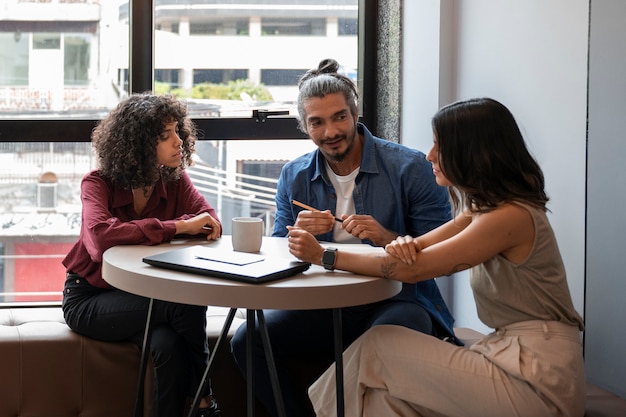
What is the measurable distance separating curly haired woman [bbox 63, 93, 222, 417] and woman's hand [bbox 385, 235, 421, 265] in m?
0.64

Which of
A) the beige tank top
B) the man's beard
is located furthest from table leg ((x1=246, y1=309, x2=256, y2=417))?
the man's beard

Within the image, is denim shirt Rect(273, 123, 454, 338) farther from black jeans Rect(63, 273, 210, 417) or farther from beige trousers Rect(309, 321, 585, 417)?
beige trousers Rect(309, 321, 585, 417)

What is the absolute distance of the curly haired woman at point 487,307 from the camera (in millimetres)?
1644

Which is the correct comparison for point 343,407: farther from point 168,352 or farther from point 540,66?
point 540,66

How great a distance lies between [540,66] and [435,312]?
74cm

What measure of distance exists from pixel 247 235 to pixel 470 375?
25.8 inches

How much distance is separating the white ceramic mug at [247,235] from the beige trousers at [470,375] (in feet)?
1.27

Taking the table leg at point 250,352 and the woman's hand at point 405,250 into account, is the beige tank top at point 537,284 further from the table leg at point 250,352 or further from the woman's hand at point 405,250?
the table leg at point 250,352

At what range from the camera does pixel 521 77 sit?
7.85 ft

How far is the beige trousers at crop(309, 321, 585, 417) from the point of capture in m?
1.63

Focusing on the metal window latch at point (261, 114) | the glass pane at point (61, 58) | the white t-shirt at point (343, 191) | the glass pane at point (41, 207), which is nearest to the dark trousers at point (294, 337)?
the white t-shirt at point (343, 191)

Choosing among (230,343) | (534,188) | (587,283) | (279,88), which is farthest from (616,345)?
(279,88)

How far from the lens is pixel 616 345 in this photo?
1.93 meters

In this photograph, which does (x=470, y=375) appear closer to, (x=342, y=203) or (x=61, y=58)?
(x=342, y=203)
